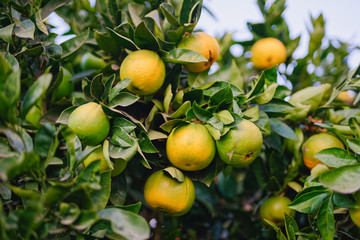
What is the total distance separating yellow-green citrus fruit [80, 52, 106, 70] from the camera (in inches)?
62.3

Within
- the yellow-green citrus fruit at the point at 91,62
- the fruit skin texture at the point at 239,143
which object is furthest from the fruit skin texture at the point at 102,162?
the yellow-green citrus fruit at the point at 91,62

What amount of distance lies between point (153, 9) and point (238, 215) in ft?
4.20

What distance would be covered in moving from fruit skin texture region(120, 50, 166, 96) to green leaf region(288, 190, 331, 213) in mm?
736

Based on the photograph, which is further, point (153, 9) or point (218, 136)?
point (153, 9)

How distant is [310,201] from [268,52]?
0.91m

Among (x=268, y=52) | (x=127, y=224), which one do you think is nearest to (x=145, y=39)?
(x=127, y=224)

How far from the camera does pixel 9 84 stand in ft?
2.50

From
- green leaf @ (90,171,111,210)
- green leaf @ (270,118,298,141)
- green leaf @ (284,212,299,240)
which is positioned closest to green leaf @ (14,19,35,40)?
green leaf @ (90,171,111,210)

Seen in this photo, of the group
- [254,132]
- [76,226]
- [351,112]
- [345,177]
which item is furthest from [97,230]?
[351,112]

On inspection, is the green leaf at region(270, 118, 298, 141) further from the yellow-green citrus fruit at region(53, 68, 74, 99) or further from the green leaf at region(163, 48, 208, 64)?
the yellow-green citrus fruit at region(53, 68, 74, 99)

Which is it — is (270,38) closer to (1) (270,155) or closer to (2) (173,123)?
(1) (270,155)

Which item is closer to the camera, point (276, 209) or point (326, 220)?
point (326, 220)

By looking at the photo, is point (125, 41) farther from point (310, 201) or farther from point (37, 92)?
point (310, 201)

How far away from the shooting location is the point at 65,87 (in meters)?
1.49
